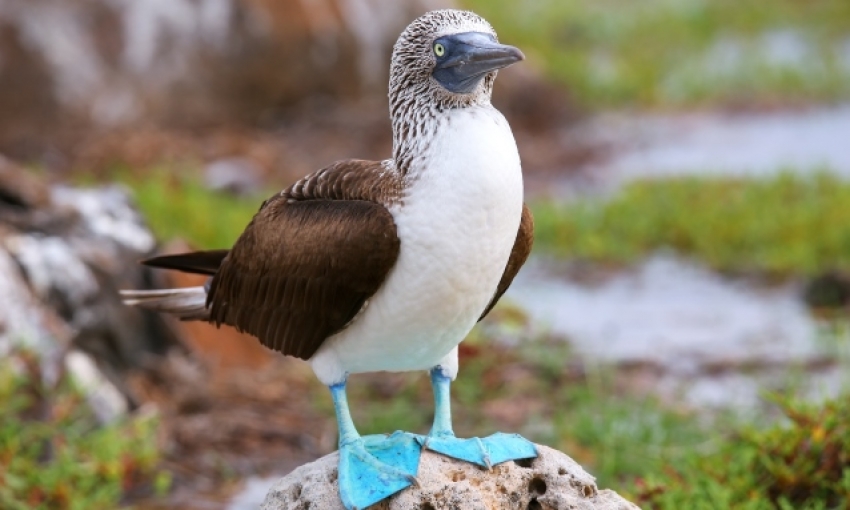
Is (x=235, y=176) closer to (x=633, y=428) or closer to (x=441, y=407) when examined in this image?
(x=633, y=428)

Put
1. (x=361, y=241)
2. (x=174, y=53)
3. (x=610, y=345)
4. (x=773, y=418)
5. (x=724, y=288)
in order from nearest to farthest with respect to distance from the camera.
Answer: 1. (x=361, y=241)
2. (x=773, y=418)
3. (x=610, y=345)
4. (x=724, y=288)
5. (x=174, y=53)

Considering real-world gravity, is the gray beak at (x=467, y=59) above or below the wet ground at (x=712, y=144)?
above

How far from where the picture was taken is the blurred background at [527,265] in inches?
202

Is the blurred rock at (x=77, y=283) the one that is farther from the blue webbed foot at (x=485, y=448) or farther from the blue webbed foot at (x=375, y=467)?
the blue webbed foot at (x=485, y=448)

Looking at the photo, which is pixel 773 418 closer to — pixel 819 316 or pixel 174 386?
pixel 819 316

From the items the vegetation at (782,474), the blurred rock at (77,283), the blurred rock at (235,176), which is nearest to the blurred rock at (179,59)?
the blurred rock at (235,176)

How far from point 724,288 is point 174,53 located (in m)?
4.97

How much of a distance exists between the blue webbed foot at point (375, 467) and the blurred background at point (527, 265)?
1.18 m

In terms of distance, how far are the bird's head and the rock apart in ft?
2.96

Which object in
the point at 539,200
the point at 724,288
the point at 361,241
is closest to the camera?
the point at 361,241

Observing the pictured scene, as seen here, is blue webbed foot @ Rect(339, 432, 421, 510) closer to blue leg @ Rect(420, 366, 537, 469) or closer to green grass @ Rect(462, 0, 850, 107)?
blue leg @ Rect(420, 366, 537, 469)

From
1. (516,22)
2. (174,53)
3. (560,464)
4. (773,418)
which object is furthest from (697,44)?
(560,464)

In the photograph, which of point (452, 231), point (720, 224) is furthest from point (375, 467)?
point (720, 224)

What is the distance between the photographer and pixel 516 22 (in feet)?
48.1
